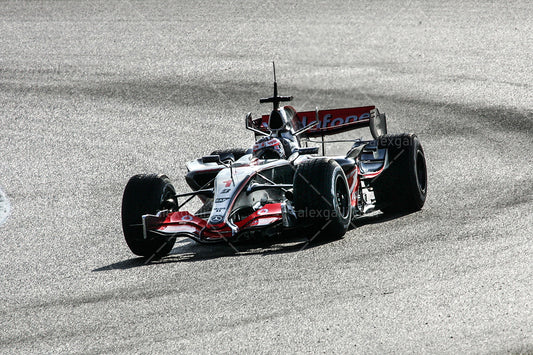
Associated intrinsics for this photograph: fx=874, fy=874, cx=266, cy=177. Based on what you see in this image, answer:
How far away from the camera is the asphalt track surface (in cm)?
619

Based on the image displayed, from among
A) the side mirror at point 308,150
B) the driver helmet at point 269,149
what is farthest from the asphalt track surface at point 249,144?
the driver helmet at point 269,149

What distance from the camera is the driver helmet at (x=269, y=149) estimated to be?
9859 mm

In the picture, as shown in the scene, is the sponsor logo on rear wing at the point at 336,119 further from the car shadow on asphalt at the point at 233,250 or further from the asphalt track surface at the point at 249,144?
the car shadow on asphalt at the point at 233,250

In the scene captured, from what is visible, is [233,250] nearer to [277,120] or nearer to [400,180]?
[277,120]

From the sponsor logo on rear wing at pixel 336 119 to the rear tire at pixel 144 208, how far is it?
8.31 ft

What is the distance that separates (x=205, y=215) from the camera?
9.27 meters

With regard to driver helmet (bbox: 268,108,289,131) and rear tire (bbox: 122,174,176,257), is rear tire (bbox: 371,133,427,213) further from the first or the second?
rear tire (bbox: 122,174,176,257)

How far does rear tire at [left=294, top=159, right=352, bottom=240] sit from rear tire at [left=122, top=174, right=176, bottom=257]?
1461 millimetres

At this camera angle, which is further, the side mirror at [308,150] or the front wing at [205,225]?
the side mirror at [308,150]

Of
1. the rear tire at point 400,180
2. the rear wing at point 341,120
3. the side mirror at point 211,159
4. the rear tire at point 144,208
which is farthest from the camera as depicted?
the rear wing at point 341,120

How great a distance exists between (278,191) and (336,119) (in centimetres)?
234

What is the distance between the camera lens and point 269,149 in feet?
32.4

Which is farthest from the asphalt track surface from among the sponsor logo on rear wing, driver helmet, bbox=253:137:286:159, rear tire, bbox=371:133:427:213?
the sponsor logo on rear wing

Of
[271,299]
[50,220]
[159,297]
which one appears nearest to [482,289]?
[271,299]
